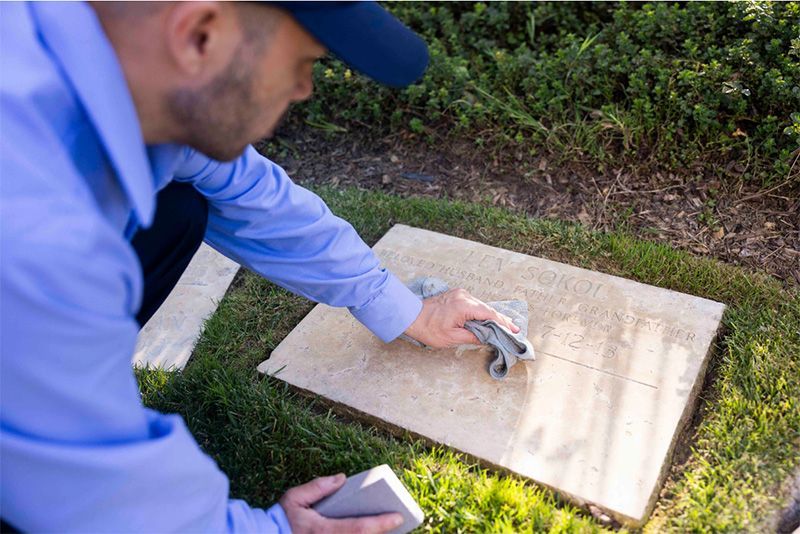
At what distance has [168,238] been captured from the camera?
207cm

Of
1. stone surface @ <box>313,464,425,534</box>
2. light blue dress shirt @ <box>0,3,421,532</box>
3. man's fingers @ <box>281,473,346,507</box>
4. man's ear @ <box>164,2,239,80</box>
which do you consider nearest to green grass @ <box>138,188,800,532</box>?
stone surface @ <box>313,464,425,534</box>

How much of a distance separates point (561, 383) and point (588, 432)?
0.22 meters

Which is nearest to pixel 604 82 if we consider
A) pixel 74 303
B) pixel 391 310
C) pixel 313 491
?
pixel 391 310

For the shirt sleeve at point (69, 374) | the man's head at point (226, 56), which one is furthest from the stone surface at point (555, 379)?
the man's head at point (226, 56)

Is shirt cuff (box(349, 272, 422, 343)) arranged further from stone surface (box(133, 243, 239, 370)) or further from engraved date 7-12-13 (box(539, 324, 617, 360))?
stone surface (box(133, 243, 239, 370))

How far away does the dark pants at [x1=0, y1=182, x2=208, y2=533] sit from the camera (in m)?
2.01

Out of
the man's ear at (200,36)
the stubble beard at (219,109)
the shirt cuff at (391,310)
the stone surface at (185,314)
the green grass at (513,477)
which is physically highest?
the man's ear at (200,36)

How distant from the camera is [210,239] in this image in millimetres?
2467

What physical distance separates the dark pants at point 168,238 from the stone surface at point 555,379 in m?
0.69

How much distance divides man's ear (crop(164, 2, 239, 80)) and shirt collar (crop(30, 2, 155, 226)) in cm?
12

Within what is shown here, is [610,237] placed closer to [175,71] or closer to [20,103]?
[175,71]

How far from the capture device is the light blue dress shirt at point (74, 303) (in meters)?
1.25

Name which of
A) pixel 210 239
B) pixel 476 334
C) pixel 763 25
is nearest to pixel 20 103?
pixel 210 239

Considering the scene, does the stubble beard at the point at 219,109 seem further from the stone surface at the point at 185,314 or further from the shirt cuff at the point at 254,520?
the stone surface at the point at 185,314
